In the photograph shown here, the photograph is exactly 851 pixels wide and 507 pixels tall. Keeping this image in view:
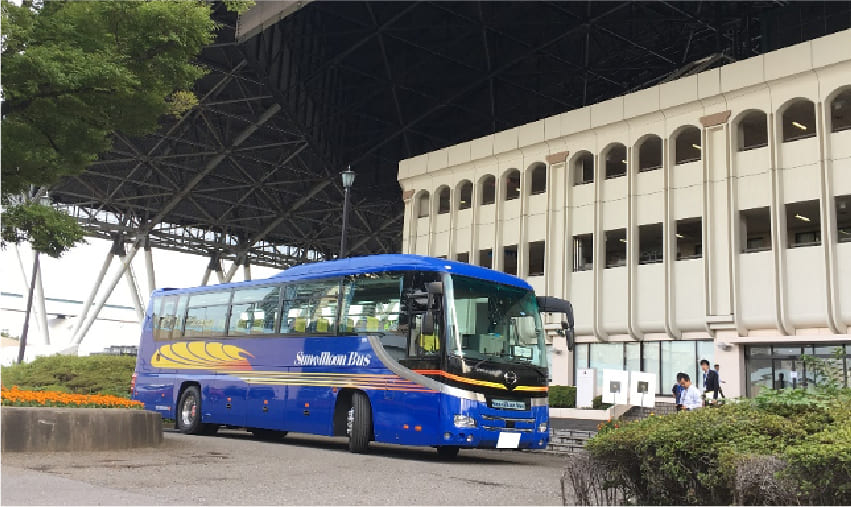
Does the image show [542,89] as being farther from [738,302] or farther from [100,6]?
[100,6]

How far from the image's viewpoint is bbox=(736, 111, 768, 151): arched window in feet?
97.1

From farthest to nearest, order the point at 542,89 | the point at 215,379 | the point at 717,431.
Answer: the point at 542,89, the point at 215,379, the point at 717,431

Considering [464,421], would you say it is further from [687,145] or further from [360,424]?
[687,145]

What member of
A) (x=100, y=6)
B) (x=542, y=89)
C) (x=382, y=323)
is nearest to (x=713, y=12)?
(x=542, y=89)

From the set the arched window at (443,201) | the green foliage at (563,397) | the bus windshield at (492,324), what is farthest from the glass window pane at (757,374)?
the arched window at (443,201)

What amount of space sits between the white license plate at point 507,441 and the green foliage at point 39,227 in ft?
27.0

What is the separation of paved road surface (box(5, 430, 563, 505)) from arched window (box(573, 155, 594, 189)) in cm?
1992

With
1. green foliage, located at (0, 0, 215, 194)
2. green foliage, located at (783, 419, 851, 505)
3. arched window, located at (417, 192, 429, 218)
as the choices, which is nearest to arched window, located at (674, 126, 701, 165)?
arched window, located at (417, 192, 429, 218)

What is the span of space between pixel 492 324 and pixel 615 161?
68.7ft

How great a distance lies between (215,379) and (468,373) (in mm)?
8025

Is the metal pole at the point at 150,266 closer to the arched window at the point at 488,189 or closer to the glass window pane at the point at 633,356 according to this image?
the arched window at the point at 488,189

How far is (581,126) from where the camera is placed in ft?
113

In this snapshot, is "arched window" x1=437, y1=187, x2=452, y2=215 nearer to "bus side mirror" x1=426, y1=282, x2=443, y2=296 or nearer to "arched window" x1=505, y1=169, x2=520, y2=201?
"arched window" x1=505, y1=169, x2=520, y2=201

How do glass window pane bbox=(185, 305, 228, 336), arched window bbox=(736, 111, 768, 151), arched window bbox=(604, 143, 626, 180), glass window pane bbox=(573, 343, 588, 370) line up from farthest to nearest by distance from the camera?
arched window bbox=(604, 143, 626, 180) → glass window pane bbox=(573, 343, 588, 370) → arched window bbox=(736, 111, 768, 151) → glass window pane bbox=(185, 305, 228, 336)
